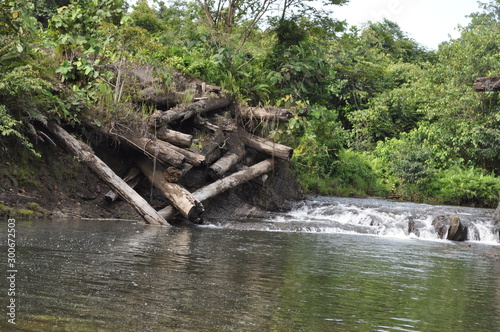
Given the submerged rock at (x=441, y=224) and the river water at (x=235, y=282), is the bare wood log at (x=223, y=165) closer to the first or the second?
the river water at (x=235, y=282)

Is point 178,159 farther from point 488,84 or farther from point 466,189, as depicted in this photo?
point 466,189

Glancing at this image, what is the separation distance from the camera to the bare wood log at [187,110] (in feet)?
43.0

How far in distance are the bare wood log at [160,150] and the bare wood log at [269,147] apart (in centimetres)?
410

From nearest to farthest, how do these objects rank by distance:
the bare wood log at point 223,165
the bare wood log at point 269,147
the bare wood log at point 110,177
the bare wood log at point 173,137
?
1. the bare wood log at point 110,177
2. the bare wood log at point 173,137
3. the bare wood log at point 223,165
4. the bare wood log at point 269,147

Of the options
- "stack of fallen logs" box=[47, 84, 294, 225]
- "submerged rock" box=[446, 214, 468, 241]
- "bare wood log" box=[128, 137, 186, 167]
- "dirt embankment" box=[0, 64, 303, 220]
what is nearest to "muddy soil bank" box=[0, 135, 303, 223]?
"dirt embankment" box=[0, 64, 303, 220]

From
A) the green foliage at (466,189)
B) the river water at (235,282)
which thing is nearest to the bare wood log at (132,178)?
the river water at (235,282)

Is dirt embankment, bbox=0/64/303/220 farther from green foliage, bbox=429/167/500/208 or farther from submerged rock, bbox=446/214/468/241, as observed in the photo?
green foliage, bbox=429/167/500/208

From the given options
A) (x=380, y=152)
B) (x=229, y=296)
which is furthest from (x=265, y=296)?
(x=380, y=152)

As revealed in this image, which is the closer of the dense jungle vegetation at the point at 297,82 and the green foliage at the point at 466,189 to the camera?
the dense jungle vegetation at the point at 297,82

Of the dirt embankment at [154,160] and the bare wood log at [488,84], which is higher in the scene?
the bare wood log at [488,84]

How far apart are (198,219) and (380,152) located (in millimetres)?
18154

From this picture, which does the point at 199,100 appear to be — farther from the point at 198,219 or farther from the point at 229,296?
the point at 229,296

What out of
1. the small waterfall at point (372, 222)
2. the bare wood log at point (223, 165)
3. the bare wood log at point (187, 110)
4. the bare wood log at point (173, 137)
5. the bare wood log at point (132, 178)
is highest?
the bare wood log at point (187, 110)

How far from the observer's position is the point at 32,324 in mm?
3764
